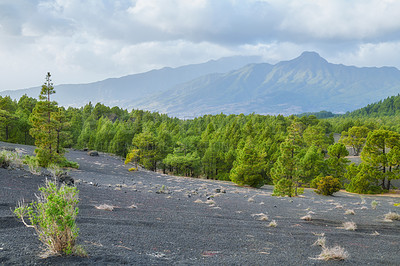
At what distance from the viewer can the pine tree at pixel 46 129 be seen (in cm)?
2435

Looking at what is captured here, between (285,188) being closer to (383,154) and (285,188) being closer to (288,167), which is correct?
(288,167)

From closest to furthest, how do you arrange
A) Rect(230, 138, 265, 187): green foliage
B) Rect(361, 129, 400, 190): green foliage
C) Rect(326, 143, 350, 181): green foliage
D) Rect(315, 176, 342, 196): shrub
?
Rect(315, 176, 342, 196): shrub < Rect(361, 129, 400, 190): green foliage < Rect(230, 138, 265, 187): green foliage < Rect(326, 143, 350, 181): green foliage

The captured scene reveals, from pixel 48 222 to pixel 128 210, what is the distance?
17.6ft

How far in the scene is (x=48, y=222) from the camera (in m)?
4.29

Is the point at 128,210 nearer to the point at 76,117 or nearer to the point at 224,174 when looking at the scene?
the point at 224,174

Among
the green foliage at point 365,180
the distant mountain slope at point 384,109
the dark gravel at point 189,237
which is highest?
the distant mountain slope at point 384,109

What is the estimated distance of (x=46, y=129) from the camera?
83.5ft

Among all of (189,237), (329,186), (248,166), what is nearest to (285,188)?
(329,186)

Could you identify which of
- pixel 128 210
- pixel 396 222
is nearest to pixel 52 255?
pixel 128 210

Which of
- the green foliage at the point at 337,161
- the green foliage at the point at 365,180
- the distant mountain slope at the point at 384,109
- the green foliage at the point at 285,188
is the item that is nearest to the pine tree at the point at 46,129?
the green foliage at the point at 285,188

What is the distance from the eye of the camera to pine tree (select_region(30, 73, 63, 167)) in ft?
79.9

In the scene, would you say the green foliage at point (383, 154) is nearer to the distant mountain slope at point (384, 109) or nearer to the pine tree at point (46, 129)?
the pine tree at point (46, 129)

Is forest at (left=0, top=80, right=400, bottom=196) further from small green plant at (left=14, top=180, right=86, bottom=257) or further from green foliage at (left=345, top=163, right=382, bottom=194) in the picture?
small green plant at (left=14, top=180, right=86, bottom=257)

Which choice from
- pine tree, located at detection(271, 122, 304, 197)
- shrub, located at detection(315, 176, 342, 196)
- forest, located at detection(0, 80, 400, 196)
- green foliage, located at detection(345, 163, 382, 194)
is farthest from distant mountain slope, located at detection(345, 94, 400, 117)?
pine tree, located at detection(271, 122, 304, 197)
